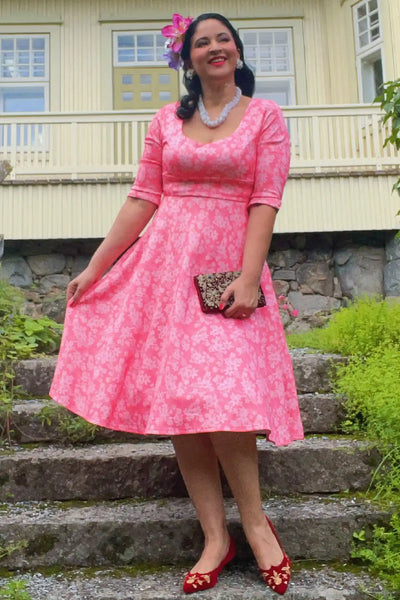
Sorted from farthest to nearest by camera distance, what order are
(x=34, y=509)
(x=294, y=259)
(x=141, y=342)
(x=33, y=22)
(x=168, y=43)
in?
(x=33, y=22), (x=294, y=259), (x=34, y=509), (x=168, y=43), (x=141, y=342)

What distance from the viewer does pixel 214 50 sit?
1760 mm

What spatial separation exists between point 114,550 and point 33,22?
802 centimetres

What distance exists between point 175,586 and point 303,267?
16.7 feet

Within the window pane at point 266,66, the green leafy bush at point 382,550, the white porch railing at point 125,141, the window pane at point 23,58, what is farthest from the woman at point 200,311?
the window pane at point 23,58

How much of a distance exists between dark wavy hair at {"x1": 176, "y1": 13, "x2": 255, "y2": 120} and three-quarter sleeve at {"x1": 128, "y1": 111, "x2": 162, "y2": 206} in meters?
0.10

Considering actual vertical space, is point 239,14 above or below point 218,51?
above

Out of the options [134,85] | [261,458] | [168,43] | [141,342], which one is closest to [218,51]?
[168,43]

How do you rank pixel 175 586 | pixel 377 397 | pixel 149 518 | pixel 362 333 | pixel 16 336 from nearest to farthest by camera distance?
1. pixel 175 586
2. pixel 149 518
3. pixel 377 397
4. pixel 362 333
5. pixel 16 336

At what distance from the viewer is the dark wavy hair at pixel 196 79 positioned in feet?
5.94

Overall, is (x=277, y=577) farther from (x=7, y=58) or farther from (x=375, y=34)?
(x=7, y=58)

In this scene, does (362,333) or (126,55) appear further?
(126,55)

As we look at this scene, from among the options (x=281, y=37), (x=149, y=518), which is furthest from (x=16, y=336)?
(x=281, y=37)

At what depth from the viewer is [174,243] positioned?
5.79ft

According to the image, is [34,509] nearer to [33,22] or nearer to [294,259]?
[294,259]
